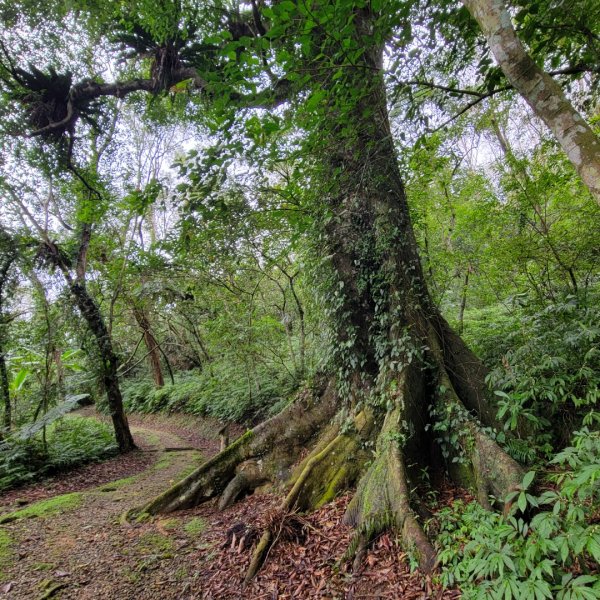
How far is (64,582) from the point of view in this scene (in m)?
3.88

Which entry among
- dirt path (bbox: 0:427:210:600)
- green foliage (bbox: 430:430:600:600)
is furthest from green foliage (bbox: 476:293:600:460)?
dirt path (bbox: 0:427:210:600)

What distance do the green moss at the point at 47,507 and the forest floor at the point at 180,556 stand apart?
16mm

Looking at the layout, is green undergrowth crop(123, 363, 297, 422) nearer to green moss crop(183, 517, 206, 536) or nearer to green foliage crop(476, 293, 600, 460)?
green moss crop(183, 517, 206, 536)

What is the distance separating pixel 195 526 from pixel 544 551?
14.3 ft

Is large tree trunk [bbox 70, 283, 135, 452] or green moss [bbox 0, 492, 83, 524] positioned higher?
large tree trunk [bbox 70, 283, 135, 452]

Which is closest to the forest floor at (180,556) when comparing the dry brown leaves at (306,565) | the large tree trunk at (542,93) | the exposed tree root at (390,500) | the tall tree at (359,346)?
the dry brown leaves at (306,565)

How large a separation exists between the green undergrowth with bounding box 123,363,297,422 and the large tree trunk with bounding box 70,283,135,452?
2.90 m

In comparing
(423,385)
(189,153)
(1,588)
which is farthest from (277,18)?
(1,588)

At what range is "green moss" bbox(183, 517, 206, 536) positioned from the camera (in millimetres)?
4684

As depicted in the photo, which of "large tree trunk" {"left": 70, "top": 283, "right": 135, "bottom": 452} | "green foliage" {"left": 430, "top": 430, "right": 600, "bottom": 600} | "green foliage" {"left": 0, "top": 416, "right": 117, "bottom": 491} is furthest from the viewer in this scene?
"large tree trunk" {"left": 70, "top": 283, "right": 135, "bottom": 452}

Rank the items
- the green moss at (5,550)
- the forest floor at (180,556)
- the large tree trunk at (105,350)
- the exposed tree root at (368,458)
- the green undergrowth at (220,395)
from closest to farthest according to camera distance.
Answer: the forest floor at (180,556) → the exposed tree root at (368,458) → the green moss at (5,550) → the large tree trunk at (105,350) → the green undergrowth at (220,395)

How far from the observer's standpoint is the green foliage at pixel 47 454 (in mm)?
7457

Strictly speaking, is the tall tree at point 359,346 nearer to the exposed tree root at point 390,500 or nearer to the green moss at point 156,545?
the exposed tree root at point 390,500

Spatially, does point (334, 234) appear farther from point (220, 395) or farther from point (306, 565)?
point (220, 395)
